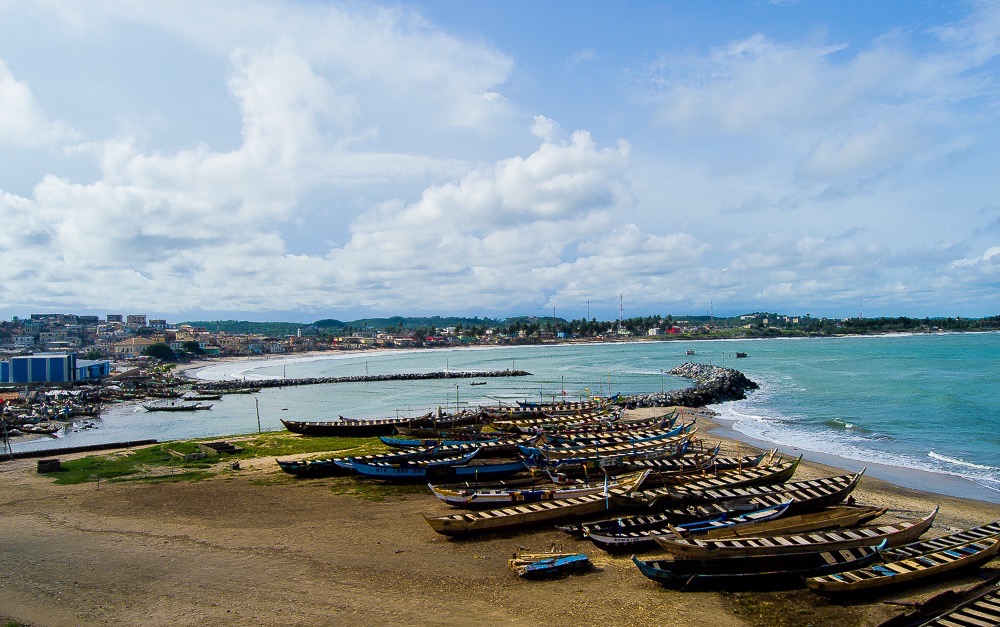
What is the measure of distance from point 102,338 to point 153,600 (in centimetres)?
18583

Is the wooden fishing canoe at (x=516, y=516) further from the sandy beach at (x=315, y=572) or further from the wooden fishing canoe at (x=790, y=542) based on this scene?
the wooden fishing canoe at (x=790, y=542)

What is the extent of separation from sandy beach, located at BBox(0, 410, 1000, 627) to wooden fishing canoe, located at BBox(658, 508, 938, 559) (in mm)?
953

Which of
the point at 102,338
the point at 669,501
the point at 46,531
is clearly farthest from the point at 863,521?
the point at 102,338

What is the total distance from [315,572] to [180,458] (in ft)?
60.3

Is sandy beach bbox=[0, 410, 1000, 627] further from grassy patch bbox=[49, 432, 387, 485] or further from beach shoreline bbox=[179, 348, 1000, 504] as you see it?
grassy patch bbox=[49, 432, 387, 485]

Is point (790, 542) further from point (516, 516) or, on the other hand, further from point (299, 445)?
point (299, 445)

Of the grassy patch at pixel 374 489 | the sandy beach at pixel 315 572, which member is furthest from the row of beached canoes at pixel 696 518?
the grassy patch at pixel 374 489

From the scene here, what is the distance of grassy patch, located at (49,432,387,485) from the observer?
27.0 metres

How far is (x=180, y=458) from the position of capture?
101 feet

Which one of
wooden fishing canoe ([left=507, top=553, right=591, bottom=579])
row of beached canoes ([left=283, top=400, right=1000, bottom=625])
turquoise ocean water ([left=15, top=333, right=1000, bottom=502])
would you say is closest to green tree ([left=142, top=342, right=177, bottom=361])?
turquoise ocean water ([left=15, top=333, right=1000, bottom=502])

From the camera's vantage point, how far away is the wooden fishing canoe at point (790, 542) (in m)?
14.9

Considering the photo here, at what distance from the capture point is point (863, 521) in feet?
60.5

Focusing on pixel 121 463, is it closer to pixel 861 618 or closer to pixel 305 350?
pixel 861 618

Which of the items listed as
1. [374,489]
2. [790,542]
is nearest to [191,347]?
[374,489]
